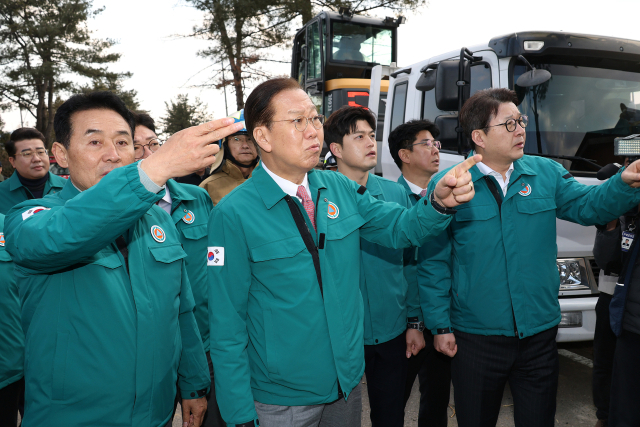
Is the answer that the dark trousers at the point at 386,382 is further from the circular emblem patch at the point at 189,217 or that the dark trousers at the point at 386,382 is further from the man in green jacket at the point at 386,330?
the circular emblem patch at the point at 189,217

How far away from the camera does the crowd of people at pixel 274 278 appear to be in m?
1.71

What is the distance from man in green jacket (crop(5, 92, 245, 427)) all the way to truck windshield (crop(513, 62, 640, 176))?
2949 millimetres

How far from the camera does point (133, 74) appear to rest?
28.2 meters

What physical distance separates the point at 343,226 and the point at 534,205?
45.2 inches

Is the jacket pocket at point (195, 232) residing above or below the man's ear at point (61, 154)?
below

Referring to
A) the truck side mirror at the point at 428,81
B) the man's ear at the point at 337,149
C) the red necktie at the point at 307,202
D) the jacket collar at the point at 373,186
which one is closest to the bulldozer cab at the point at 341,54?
the truck side mirror at the point at 428,81

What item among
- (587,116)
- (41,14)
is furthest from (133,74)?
(587,116)

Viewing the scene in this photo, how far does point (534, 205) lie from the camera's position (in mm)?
→ 2639

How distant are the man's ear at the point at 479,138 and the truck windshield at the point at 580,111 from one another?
1.17 metres

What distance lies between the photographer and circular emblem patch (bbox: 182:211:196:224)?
110 inches

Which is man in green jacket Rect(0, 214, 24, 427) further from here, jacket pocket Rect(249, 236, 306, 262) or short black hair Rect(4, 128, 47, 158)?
short black hair Rect(4, 128, 47, 158)

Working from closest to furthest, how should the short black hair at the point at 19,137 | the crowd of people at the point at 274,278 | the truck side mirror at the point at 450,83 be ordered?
the crowd of people at the point at 274,278
the truck side mirror at the point at 450,83
the short black hair at the point at 19,137

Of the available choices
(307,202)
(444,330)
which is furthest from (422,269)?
(307,202)

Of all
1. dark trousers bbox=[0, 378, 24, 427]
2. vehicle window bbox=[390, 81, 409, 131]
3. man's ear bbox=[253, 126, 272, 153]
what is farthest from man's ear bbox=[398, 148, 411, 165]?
dark trousers bbox=[0, 378, 24, 427]
